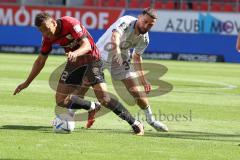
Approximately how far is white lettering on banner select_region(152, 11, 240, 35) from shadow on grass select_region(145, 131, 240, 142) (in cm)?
2385

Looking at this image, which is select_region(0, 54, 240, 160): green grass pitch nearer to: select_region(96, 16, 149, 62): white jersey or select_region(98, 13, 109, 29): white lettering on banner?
select_region(96, 16, 149, 62): white jersey

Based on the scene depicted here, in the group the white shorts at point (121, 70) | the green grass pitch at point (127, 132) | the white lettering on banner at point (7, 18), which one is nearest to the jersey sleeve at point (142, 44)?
the white shorts at point (121, 70)

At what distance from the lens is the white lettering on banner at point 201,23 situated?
35.0m

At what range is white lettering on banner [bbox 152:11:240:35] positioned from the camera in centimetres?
3497

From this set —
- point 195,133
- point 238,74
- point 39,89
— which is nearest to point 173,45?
point 238,74

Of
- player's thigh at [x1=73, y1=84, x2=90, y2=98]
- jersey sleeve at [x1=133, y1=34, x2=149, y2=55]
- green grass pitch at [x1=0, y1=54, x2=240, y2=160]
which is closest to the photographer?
green grass pitch at [x1=0, y1=54, x2=240, y2=160]

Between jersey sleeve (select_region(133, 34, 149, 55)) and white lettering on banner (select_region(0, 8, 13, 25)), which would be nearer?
jersey sleeve (select_region(133, 34, 149, 55))

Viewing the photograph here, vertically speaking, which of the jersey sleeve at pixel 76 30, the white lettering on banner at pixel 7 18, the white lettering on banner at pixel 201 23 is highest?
the jersey sleeve at pixel 76 30

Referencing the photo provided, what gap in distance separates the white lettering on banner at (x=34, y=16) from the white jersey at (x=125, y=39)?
80.7 feet

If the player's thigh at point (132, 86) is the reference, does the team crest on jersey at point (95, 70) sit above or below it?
above

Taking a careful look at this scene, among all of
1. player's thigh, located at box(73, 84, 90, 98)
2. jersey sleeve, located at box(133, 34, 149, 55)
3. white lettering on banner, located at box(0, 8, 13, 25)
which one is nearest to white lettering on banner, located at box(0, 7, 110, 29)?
white lettering on banner, located at box(0, 8, 13, 25)

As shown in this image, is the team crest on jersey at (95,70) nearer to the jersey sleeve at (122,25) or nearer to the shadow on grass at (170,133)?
the jersey sleeve at (122,25)

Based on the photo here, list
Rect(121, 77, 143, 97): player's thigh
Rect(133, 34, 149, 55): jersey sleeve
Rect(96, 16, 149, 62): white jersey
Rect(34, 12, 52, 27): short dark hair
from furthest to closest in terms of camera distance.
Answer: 1. Rect(133, 34, 149, 55): jersey sleeve
2. Rect(121, 77, 143, 97): player's thigh
3. Rect(96, 16, 149, 62): white jersey
4. Rect(34, 12, 52, 27): short dark hair

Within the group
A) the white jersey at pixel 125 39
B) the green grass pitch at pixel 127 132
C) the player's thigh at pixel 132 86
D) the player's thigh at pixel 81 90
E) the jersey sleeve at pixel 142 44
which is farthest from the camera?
the jersey sleeve at pixel 142 44
